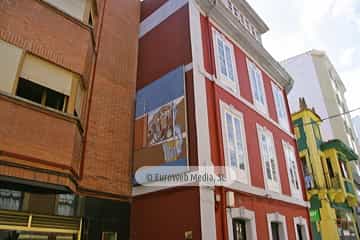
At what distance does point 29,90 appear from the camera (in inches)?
253

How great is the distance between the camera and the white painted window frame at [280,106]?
13.9 meters

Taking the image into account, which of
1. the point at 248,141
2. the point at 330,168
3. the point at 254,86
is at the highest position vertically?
the point at 254,86

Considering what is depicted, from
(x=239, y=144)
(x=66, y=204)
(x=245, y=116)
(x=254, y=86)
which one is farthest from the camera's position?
(x=254, y=86)

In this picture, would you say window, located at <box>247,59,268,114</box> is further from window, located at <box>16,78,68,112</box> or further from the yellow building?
the yellow building

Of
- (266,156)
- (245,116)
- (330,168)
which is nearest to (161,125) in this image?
(245,116)

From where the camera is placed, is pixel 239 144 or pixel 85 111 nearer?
pixel 85 111

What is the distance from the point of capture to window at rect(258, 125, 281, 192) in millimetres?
10478

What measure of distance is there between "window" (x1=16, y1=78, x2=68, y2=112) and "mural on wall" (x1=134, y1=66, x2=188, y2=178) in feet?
9.58

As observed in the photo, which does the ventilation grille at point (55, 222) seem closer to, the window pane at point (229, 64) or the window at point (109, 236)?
the window at point (109, 236)

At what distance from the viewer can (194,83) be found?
8227 millimetres

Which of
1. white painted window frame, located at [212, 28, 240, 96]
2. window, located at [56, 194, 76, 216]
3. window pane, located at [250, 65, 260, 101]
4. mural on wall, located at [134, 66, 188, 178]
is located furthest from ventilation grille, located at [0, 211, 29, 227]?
window pane, located at [250, 65, 260, 101]

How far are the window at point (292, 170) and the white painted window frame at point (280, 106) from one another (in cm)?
118

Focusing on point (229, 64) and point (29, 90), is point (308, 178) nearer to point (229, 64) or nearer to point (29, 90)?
point (229, 64)

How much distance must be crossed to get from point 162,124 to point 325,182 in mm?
15285
